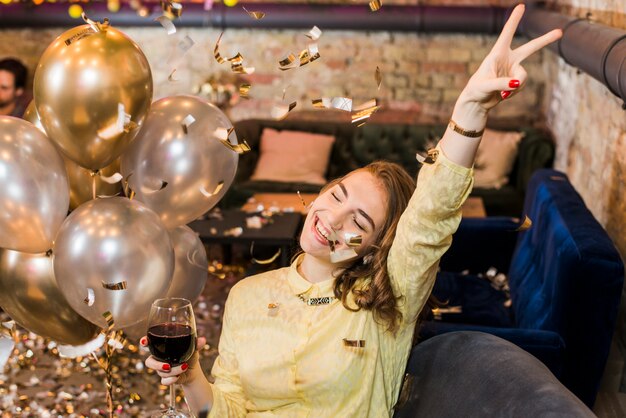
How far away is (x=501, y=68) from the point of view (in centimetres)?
170

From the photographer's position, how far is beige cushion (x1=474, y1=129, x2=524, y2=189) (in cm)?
623

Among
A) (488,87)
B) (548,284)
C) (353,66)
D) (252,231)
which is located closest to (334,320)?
(488,87)

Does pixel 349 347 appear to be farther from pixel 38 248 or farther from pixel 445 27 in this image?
pixel 445 27

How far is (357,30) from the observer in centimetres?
680

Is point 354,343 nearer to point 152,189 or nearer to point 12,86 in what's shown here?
point 152,189

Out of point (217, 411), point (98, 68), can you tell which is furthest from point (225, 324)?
point (98, 68)

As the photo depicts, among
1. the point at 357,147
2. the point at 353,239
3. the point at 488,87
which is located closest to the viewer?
the point at 488,87

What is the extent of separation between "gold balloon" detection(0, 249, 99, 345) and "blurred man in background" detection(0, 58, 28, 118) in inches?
164

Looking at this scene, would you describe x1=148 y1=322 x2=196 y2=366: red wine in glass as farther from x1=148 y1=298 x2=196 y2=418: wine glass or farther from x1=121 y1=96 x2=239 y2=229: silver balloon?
x1=121 y1=96 x2=239 y2=229: silver balloon

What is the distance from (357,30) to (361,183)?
490 cm

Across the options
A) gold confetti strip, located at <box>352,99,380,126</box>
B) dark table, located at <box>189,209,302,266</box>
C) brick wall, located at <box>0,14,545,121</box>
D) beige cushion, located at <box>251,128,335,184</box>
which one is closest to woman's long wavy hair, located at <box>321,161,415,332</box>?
gold confetti strip, located at <box>352,99,380,126</box>

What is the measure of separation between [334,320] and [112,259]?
1.87ft

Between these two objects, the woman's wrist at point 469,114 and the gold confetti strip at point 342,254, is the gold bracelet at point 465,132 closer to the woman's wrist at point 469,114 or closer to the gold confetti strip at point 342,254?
the woman's wrist at point 469,114

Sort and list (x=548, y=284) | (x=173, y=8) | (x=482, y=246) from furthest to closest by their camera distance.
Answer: (x=482, y=246) → (x=548, y=284) → (x=173, y=8)
